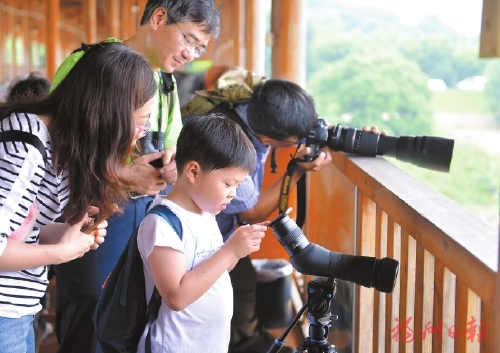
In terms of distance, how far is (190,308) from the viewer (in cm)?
139

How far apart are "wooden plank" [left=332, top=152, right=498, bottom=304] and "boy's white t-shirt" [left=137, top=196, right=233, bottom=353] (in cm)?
41

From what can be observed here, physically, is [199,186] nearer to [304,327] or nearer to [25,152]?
[25,152]

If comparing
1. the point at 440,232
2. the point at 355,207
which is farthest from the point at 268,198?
the point at 440,232

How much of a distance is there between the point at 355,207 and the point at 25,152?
3.40 ft

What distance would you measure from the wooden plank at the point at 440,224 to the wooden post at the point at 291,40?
4.97ft

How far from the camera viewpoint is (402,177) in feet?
5.31

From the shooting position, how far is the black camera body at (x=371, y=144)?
179 centimetres

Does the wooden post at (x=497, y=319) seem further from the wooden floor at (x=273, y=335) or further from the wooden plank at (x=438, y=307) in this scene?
the wooden floor at (x=273, y=335)

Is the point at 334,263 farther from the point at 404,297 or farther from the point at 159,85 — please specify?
the point at 159,85

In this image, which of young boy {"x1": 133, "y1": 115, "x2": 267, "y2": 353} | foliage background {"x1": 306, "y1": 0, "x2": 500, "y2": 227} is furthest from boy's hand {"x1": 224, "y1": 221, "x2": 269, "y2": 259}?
foliage background {"x1": 306, "y1": 0, "x2": 500, "y2": 227}

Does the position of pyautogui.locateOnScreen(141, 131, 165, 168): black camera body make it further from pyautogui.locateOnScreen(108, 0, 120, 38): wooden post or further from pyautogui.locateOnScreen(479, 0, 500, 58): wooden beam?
pyautogui.locateOnScreen(108, 0, 120, 38): wooden post

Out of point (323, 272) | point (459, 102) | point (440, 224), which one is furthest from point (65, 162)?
point (459, 102)

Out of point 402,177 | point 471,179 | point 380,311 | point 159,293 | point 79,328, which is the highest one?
point 402,177

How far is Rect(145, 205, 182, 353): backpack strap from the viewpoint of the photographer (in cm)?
136
